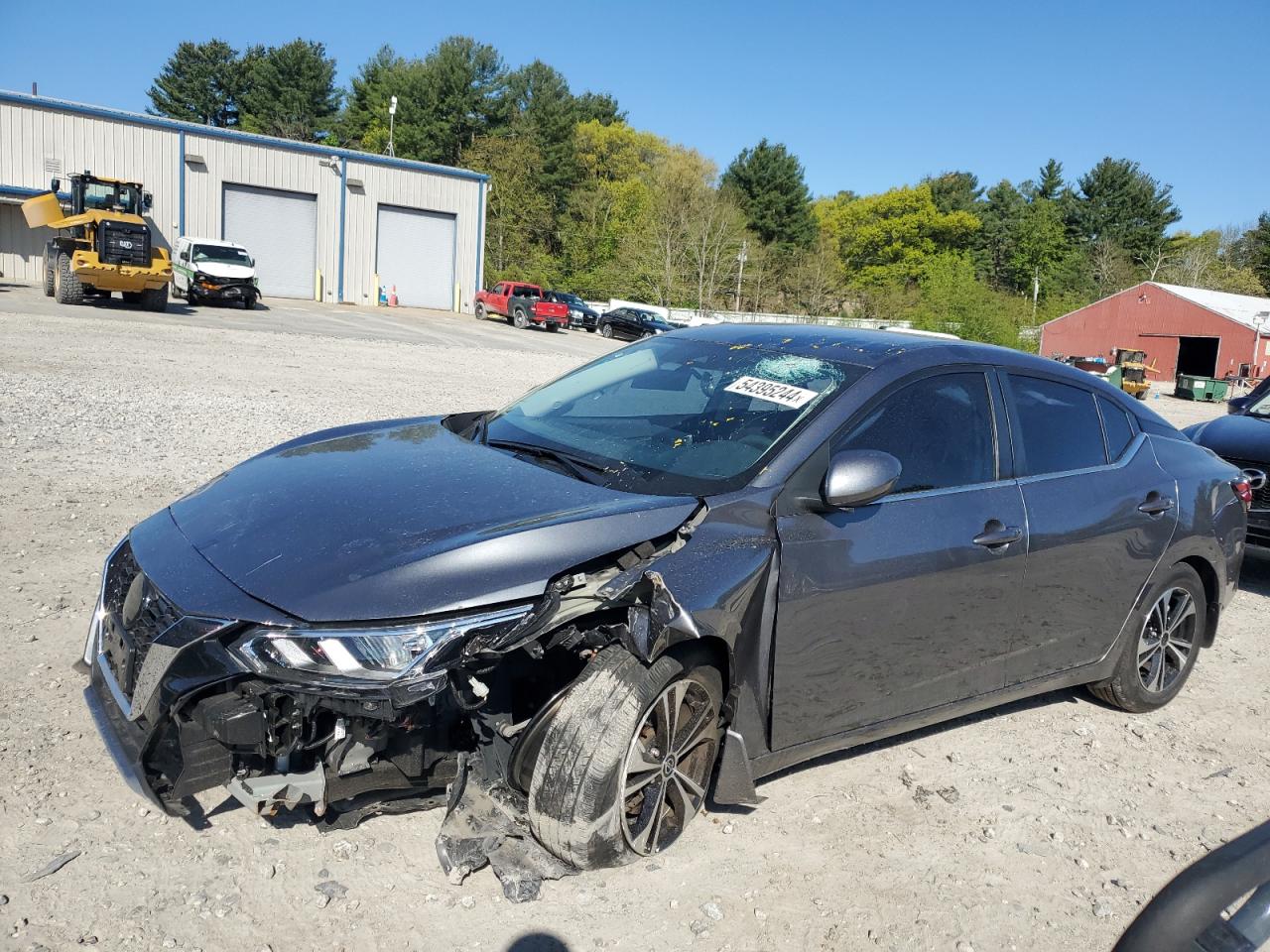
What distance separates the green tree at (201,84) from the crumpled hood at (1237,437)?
8336cm

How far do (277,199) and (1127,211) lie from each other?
77.2m

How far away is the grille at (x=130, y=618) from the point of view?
280cm

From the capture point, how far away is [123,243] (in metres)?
23.5

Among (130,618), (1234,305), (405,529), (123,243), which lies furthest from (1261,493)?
(1234,305)

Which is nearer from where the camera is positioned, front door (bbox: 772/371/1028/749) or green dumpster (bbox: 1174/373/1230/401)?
front door (bbox: 772/371/1028/749)

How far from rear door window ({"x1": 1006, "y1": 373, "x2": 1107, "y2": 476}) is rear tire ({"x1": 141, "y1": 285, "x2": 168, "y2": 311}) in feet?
80.7

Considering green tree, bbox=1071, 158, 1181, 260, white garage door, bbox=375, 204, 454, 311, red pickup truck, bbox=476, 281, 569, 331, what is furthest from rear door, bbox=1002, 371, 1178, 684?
green tree, bbox=1071, 158, 1181, 260

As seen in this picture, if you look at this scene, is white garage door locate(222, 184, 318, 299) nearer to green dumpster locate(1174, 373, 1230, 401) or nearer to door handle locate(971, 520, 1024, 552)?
green dumpster locate(1174, 373, 1230, 401)

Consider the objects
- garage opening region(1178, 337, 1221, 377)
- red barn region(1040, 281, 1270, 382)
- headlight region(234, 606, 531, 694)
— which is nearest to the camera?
headlight region(234, 606, 531, 694)

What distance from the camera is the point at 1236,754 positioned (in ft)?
14.3

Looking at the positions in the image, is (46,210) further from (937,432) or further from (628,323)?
(937,432)

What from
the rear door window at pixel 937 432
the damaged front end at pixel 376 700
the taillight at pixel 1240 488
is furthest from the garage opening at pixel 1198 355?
the damaged front end at pixel 376 700

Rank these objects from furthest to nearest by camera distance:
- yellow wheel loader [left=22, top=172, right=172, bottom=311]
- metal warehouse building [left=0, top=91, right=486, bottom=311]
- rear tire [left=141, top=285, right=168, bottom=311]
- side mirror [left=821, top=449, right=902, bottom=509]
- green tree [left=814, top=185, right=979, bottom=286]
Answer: green tree [left=814, top=185, right=979, bottom=286] < metal warehouse building [left=0, top=91, right=486, bottom=311] < rear tire [left=141, top=285, right=168, bottom=311] < yellow wheel loader [left=22, top=172, right=172, bottom=311] < side mirror [left=821, top=449, right=902, bottom=509]

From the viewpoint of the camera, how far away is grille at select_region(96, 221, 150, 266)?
23.3 metres
